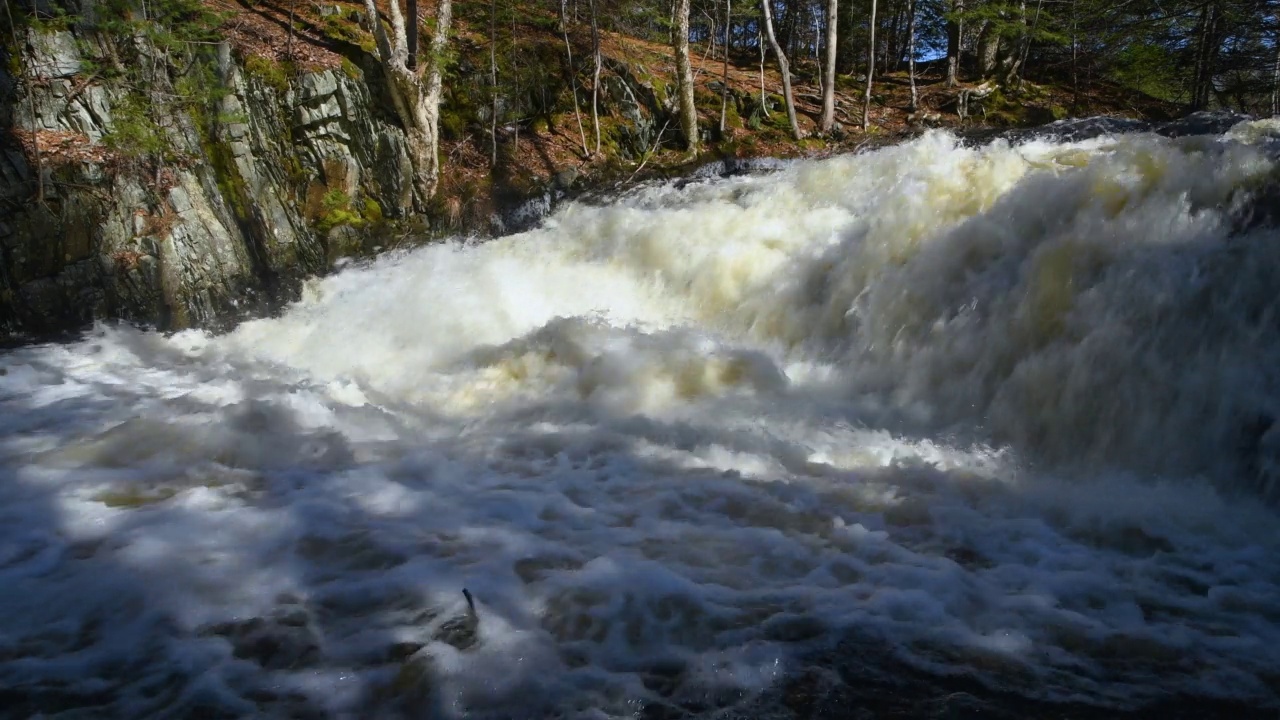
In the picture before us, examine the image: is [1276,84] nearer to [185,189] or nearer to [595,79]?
[595,79]

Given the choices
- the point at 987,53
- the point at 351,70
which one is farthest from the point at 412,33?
the point at 987,53

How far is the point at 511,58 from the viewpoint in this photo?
14.6m

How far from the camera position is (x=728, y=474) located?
16.0 feet

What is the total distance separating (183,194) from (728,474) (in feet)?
28.2

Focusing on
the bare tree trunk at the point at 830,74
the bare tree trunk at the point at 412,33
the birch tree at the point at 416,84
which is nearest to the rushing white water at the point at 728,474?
the birch tree at the point at 416,84

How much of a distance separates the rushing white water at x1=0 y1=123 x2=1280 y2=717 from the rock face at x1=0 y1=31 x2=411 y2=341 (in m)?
0.76

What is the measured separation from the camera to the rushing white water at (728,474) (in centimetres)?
286

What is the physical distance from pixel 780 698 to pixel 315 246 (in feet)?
34.0

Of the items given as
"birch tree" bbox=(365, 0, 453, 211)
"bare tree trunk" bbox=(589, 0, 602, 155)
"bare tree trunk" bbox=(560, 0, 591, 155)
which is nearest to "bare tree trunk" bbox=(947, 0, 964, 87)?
"bare tree trunk" bbox=(589, 0, 602, 155)

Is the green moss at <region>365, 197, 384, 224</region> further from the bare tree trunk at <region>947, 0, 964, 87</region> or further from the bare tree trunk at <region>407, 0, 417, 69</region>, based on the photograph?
the bare tree trunk at <region>947, 0, 964, 87</region>

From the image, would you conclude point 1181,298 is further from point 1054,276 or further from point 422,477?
point 422,477

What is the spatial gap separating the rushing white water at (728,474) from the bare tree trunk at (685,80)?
6031 mm

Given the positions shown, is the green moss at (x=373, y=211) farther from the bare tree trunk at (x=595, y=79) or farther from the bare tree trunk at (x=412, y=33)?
the bare tree trunk at (x=595, y=79)

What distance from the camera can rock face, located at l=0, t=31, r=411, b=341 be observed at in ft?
27.7
